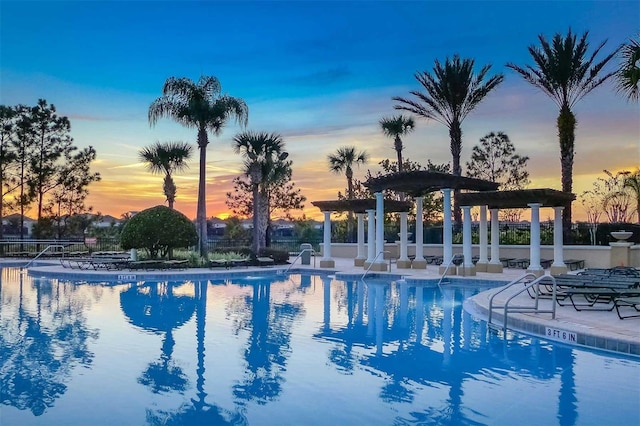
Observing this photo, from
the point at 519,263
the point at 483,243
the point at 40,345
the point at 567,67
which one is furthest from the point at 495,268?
the point at 40,345

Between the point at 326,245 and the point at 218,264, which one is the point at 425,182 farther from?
the point at 218,264

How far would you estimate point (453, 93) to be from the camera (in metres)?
26.8

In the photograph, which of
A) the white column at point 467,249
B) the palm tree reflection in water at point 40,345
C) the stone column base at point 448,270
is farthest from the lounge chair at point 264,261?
the palm tree reflection in water at point 40,345

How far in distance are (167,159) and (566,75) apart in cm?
2006

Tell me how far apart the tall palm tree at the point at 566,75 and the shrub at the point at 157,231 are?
53.8 feet

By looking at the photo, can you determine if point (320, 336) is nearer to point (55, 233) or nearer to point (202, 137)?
point (202, 137)

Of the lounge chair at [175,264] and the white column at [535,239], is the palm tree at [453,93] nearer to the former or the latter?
the white column at [535,239]

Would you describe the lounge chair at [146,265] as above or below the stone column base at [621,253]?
below

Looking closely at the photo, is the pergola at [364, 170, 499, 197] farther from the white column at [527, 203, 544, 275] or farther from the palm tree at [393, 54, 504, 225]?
the palm tree at [393, 54, 504, 225]

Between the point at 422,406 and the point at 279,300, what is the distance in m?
9.12

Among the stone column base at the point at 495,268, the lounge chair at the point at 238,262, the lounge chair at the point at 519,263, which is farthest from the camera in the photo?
the lounge chair at the point at 238,262

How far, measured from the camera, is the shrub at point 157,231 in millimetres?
22562

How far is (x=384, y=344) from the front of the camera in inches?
363

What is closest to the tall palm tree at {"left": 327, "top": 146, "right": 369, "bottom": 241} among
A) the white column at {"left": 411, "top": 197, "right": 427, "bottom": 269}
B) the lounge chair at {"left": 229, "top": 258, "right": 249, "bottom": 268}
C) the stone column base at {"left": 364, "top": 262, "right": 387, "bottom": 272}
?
the white column at {"left": 411, "top": 197, "right": 427, "bottom": 269}
